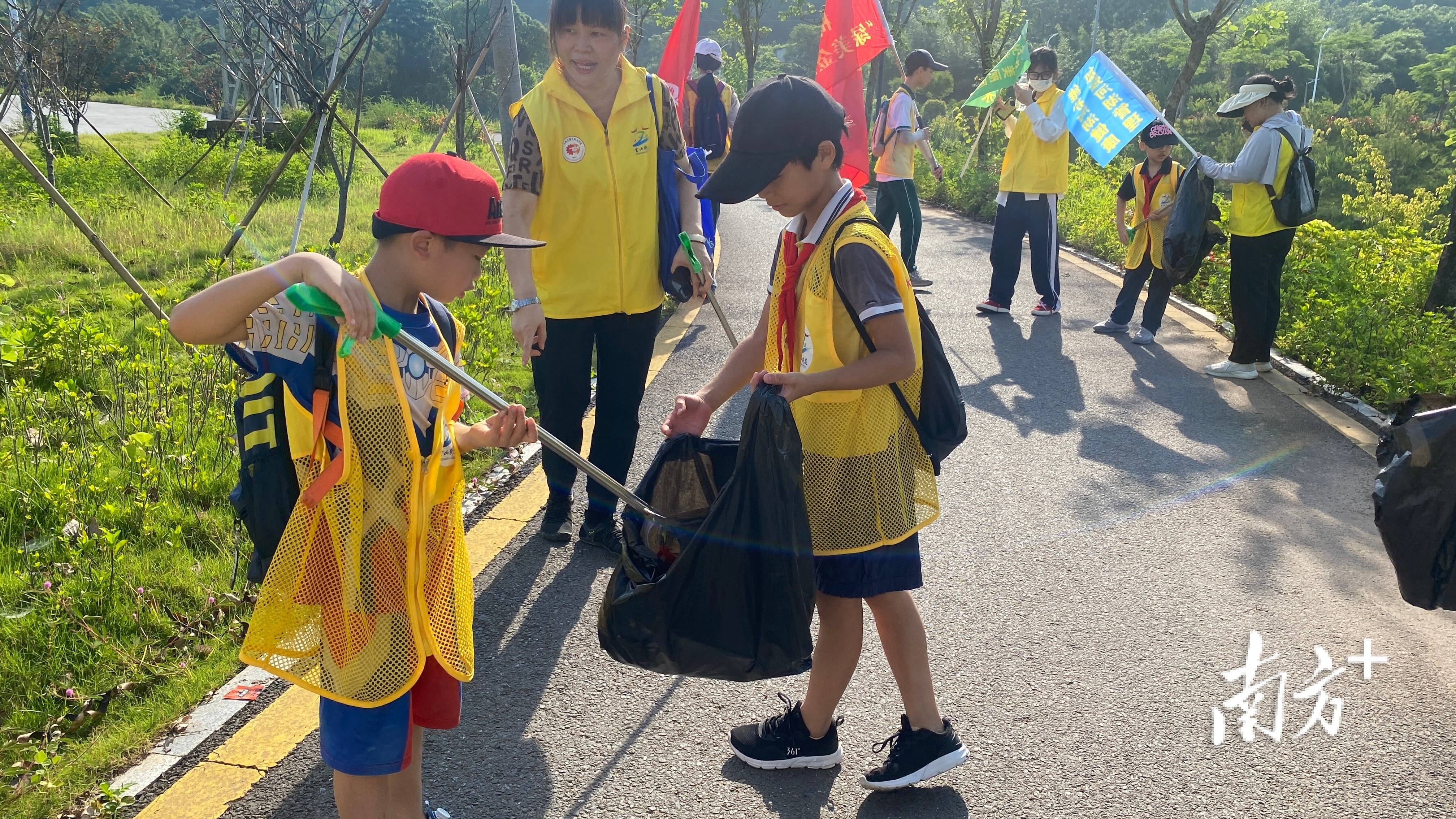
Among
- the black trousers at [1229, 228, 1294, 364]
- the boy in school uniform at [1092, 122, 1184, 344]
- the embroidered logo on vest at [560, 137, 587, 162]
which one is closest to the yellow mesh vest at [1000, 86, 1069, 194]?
the boy in school uniform at [1092, 122, 1184, 344]

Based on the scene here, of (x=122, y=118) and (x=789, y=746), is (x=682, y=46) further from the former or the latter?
(x=122, y=118)

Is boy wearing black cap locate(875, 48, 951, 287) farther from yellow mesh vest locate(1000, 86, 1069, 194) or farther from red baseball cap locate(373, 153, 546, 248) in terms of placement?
red baseball cap locate(373, 153, 546, 248)

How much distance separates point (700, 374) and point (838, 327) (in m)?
4.29

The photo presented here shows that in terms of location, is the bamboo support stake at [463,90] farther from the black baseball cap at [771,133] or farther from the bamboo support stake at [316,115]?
the black baseball cap at [771,133]

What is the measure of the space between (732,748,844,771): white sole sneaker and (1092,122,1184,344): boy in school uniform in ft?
18.3

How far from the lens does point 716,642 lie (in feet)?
7.61

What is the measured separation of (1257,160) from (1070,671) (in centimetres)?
416

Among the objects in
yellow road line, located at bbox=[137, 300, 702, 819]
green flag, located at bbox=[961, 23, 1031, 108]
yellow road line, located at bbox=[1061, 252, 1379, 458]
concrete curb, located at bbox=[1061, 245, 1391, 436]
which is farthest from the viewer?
green flag, located at bbox=[961, 23, 1031, 108]

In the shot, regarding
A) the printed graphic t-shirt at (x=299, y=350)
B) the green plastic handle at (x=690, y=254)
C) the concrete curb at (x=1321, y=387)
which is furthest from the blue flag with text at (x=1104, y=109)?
the printed graphic t-shirt at (x=299, y=350)

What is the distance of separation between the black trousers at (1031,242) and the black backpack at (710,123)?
2390 millimetres

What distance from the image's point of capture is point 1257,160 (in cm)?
619

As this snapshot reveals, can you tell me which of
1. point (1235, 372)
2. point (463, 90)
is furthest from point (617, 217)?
point (463, 90)

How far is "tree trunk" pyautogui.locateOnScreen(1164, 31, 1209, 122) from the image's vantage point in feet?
47.0

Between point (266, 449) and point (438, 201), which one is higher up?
point (438, 201)
